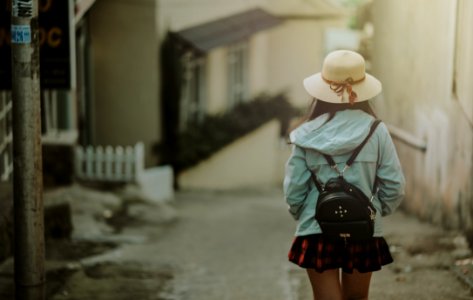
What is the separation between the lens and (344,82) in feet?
13.6

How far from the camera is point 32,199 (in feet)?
15.8

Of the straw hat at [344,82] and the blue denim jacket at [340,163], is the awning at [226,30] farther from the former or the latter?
the blue denim jacket at [340,163]

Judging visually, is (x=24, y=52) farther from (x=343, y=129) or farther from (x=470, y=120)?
(x=470, y=120)

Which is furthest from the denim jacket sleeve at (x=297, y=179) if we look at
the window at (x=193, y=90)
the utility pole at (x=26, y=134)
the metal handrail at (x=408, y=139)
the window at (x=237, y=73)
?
the window at (x=237, y=73)

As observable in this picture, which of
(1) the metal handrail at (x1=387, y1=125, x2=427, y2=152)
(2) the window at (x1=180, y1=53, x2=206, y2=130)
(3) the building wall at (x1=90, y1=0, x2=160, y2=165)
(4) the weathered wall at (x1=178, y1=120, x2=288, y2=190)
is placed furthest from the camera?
(4) the weathered wall at (x1=178, y1=120, x2=288, y2=190)

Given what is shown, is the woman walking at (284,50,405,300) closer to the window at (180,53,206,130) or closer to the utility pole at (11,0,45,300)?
the utility pole at (11,0,45,300)

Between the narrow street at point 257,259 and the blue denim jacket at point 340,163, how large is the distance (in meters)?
1.94

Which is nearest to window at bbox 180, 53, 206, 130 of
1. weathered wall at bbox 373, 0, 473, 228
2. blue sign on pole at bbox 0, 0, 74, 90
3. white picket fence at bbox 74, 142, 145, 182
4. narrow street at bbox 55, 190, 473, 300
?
white picket fence at bbox 74, 142, 145, 182

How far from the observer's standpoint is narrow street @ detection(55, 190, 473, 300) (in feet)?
20.4

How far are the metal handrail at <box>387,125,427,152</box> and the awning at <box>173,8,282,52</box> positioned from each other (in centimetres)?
602

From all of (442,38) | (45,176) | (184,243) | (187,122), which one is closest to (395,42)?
(442,38)

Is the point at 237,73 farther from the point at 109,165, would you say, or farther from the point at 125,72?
the point at 109,165

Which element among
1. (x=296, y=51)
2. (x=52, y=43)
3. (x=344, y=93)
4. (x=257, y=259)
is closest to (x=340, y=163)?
(x=344, y=93)

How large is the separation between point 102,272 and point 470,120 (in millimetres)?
3555
